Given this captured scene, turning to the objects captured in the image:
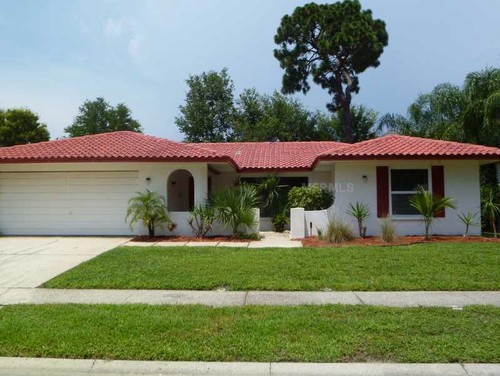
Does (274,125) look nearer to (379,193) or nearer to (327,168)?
(327,168)

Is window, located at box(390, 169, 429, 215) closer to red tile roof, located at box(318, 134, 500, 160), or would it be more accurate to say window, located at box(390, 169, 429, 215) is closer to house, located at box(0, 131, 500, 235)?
house, located at box(0, 131, 500, 235)

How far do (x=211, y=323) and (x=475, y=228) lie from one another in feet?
40.1

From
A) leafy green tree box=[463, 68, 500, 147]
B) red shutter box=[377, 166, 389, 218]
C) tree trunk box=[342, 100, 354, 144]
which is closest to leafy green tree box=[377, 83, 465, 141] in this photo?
leafy green tree box=[463, 68, 500, 147]

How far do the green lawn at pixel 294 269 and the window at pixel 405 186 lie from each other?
3265 mm

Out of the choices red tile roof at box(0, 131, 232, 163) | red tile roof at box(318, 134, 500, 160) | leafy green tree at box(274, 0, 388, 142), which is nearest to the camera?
red tile roof at box(318, 134, 500, 160)

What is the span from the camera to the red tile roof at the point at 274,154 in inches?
726

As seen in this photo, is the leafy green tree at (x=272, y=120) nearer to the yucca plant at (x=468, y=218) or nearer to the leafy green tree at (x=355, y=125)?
the leafy green tree at (x=355, y=125)

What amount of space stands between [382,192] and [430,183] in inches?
67.5

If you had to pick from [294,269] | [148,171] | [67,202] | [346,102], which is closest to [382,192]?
[294,269]

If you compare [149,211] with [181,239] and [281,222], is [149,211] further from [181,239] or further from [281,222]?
[281,222]

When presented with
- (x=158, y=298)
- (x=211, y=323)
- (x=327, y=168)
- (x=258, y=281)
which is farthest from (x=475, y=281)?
(x=327, y=168)

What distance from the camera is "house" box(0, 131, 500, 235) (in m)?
14.6

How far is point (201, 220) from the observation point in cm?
1462

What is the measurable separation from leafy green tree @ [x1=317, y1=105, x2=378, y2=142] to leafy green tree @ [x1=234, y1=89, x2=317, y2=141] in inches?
40.2
